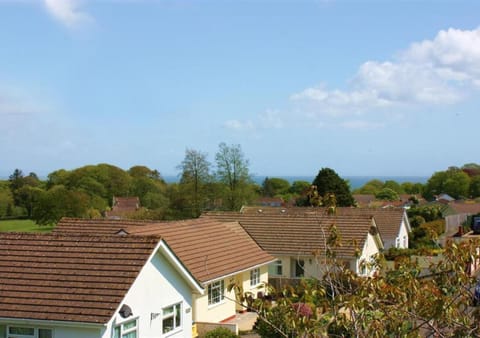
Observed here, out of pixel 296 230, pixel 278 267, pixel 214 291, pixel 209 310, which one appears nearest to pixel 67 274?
pixel 209 310

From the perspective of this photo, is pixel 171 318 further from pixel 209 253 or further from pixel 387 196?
pixel 387 196

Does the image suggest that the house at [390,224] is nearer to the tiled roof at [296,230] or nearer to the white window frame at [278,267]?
the tiled roof at [296,230]

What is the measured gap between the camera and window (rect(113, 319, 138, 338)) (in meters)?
19.8

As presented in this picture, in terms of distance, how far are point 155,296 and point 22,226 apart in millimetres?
90938

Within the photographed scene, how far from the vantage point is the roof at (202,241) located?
1121 inches

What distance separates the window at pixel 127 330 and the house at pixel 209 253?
532 cm

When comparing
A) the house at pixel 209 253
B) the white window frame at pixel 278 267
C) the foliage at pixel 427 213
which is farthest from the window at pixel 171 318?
the foliage at pixel 427 213

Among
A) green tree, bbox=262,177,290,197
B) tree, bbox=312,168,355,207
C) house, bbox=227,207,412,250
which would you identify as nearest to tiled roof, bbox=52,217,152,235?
house, bbox=227,207,412,250

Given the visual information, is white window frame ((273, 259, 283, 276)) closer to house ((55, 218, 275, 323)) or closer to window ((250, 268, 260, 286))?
house ((55, 218, 275, 323))

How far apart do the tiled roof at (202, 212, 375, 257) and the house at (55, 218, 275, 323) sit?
134 inches

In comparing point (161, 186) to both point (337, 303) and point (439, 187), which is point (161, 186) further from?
point (337, 303)

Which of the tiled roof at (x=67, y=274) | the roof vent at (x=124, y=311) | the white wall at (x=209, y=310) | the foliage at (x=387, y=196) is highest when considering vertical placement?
the foliage at (x=387, y=196)

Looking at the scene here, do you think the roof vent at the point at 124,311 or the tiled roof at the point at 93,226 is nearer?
the roof vent at the point at 124,311

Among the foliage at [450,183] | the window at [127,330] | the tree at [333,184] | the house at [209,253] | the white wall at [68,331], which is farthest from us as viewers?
the foliage at [450,183]
